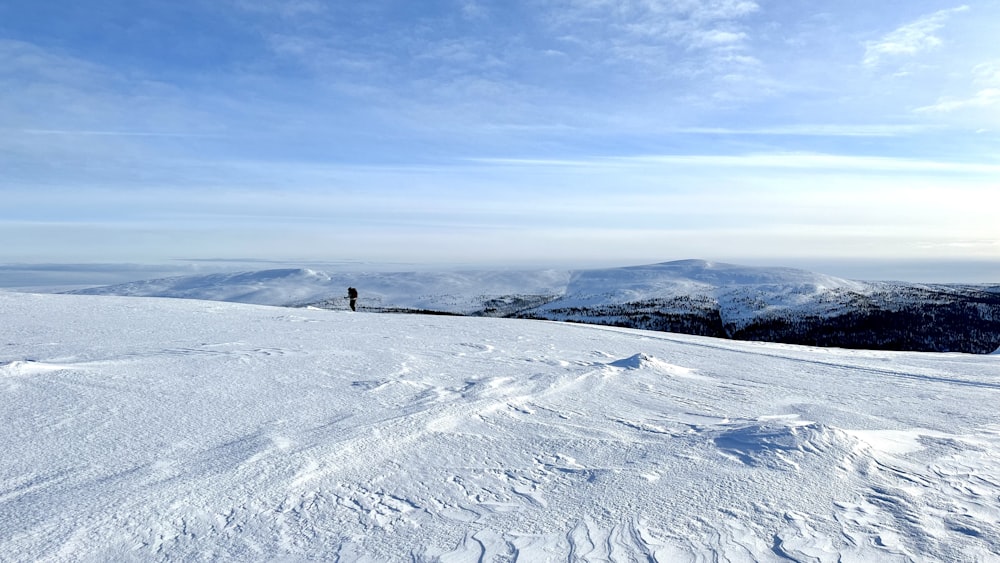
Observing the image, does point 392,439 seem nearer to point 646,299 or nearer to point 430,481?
point 430,481

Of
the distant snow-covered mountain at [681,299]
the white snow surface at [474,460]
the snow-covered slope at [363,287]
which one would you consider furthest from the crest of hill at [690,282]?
the white snow surface at [474,460]

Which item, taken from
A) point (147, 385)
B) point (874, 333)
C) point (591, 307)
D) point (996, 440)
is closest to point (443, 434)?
point (147, 385)

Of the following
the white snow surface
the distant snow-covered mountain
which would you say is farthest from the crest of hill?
the white snow surface

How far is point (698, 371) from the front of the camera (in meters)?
7.49

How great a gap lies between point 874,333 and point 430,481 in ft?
131

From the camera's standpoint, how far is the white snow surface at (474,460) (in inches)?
110

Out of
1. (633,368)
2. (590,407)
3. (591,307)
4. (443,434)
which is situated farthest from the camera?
(591,307)

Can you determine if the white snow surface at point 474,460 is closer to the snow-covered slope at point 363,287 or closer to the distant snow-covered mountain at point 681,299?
the distant snow-covered mountain at point 681,299

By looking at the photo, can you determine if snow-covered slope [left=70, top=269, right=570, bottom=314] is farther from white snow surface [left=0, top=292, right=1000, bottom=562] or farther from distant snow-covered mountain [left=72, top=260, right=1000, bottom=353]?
white snow surface [left=0, top=292, right=1000, bottom=562]

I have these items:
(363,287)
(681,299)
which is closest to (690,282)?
(681,299)

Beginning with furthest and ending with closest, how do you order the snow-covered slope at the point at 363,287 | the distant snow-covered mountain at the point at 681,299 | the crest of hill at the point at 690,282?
the crest of hill at the point at 690,282
the snow-covered slope at the point at 363,287
the distant snow-covered mountain at the point at 681,299

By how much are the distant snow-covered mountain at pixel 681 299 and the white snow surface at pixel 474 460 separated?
3039 cm

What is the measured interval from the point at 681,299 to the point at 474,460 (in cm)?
4907

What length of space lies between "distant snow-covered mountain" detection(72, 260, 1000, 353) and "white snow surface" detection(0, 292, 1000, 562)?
1196 inches
